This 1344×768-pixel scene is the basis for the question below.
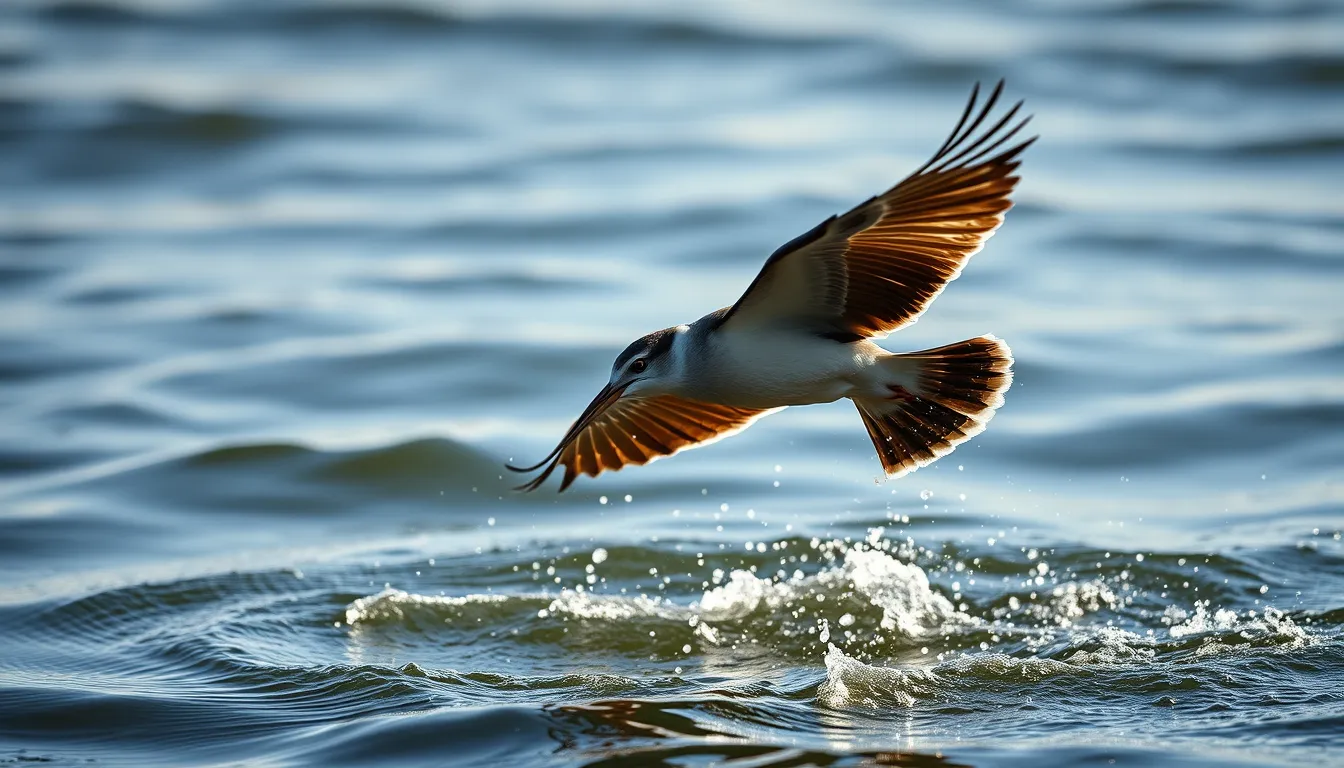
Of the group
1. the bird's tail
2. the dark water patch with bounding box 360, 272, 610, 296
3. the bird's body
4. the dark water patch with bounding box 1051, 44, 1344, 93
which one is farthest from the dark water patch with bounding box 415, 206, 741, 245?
the bird's body

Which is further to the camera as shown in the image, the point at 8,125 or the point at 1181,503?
the point at 8,125

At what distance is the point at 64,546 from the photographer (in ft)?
28.1

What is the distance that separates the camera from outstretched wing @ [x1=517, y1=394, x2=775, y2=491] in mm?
6762

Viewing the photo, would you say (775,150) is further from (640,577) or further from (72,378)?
(640,577)

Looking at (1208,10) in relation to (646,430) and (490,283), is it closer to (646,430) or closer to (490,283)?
(490,283)

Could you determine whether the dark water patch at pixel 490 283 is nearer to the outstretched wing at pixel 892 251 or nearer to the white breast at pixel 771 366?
the white breast at pixel 771 366

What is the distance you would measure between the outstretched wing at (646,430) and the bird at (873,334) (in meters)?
0.51

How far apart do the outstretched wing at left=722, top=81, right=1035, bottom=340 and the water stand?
1348 mm

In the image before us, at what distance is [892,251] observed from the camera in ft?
18.6

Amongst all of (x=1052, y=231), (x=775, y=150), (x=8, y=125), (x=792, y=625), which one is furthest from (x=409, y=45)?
(x=792, y=625)

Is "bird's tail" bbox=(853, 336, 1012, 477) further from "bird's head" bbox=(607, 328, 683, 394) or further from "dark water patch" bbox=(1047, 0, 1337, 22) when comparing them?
"dark water patch" bbox=(1047, 0, 1337, 22)

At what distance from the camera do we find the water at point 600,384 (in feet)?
19.8

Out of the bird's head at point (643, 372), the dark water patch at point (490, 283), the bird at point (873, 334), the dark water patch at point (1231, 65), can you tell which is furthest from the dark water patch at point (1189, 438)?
the dark water patch at point (1231, 65)

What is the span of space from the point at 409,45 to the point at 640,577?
554 inches
